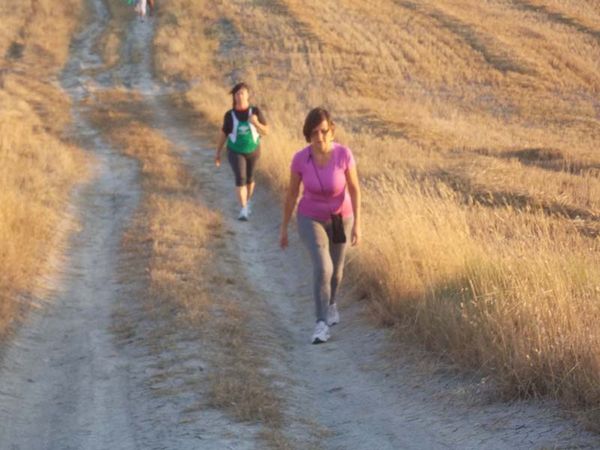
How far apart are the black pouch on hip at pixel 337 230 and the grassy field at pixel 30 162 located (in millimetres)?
2804

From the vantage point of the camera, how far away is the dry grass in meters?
6.23

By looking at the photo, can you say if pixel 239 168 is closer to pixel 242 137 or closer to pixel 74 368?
pixel 242 137

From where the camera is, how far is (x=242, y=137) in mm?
12148

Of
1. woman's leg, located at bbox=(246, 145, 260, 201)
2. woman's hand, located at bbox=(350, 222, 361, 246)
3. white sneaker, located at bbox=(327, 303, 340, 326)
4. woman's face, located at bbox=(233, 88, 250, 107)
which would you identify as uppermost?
woman's face, located at bbox=(233, 88, 250, 107)

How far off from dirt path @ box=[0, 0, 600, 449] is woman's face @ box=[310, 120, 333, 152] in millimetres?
1618

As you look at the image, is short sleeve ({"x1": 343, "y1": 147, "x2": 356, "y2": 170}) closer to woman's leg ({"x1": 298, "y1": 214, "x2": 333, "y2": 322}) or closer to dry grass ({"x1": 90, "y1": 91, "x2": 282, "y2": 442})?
woman's leg ({"x1": 298, "y1": 214, "x2": 333, "y2": 322})

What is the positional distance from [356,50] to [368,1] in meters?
10.7

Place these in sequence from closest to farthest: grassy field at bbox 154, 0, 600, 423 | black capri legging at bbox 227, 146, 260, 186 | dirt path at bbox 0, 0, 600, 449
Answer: dirt path at bbox 0, 0, 600, 449 → grassy field at bbox 154, 0, 600, 423 → black capri legging at bbox 227, 146, 260, 186

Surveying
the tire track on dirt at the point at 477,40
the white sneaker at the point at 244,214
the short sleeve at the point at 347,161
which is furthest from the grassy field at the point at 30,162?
the tire track on dirt at the point at 477,40

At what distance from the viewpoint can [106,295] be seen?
9.05m

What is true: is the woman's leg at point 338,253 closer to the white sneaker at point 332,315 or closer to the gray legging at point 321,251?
the gray legging at point 321,251

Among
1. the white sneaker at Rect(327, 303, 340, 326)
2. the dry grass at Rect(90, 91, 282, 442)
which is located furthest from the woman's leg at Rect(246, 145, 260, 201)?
the white sneaker at Rect(327, 303, 340, 326)

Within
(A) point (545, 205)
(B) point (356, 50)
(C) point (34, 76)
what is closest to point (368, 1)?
(B) point (356, 50)

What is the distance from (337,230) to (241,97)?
469 centimetres
